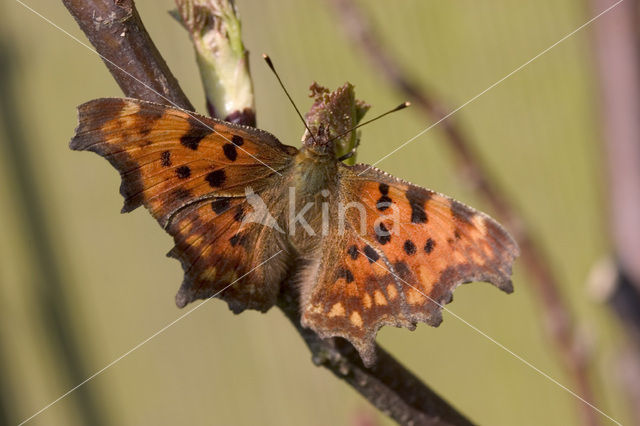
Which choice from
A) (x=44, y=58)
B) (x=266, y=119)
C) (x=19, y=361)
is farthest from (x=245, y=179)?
(x=19, y=361)

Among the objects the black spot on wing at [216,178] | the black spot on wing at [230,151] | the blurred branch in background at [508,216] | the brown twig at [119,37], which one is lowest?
the blurred branch in background at [508,216]

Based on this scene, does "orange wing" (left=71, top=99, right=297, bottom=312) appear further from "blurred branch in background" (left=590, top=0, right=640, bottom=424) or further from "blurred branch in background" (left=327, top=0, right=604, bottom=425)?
"blurred branch in background" (left=590, top=0, right=640, bottom=424)

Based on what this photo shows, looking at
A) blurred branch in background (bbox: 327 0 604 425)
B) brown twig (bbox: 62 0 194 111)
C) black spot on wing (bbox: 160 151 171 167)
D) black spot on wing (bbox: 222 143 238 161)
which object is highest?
brown twig (bbox: 62 0 194 111)

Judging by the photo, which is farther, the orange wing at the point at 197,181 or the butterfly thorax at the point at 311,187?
the butterfly thorax at the point at 311,187

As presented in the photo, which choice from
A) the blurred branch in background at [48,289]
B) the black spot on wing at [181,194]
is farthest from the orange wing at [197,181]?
the blurred branch in background at [48,289]

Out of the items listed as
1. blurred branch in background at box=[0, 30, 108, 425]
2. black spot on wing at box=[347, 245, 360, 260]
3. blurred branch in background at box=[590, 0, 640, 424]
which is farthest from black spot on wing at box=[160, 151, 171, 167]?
blurred branch in background at box=[0, 30, 108, 425]

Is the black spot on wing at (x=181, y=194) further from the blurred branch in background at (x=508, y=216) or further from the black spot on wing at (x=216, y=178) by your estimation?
the blurred branch in background at (x=508, y=216)
